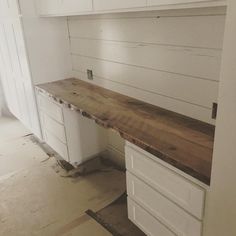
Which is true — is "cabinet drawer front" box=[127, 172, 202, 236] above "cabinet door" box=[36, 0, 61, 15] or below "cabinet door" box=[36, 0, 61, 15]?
below

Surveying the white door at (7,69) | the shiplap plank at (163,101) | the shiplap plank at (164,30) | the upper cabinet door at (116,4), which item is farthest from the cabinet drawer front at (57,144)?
the upper cabinet door at (116,4)

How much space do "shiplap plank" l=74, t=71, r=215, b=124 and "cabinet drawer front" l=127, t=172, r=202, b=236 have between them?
1.82 ft

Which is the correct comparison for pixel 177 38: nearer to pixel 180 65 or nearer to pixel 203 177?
pixel 180 65

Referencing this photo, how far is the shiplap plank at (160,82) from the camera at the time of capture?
5.16ft

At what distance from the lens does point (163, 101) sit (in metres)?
1.87

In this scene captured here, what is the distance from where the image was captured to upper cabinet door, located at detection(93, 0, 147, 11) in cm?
141

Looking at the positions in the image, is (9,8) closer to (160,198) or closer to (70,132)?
(70,132)

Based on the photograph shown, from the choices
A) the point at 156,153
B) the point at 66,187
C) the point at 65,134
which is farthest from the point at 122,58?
the point at 66,187

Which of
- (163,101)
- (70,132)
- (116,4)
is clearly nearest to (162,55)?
(163,101)

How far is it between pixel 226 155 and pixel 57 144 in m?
1.94

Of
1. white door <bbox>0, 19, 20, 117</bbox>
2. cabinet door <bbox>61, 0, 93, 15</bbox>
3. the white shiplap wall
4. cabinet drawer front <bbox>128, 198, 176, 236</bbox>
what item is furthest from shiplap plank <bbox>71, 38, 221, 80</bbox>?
white door <bbox>0, 19, 20, 117</bbox>

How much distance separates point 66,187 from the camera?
7.80ft

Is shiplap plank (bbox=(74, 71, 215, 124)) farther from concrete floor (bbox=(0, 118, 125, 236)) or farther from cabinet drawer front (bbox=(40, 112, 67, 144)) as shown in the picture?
concrete floor (bbox=(0, 118, 125, 236))

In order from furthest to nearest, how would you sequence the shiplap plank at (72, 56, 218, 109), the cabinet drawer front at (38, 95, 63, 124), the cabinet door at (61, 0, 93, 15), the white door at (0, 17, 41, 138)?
the white door at (0, 17, 41, 138) → the cabinet drawer front at (38, 95, 63, 124) → the cabinet door at (61, 0, 93, 15) → the shiplap plank at (72, 56, 218, 109)
